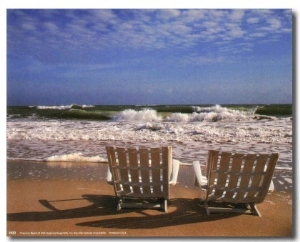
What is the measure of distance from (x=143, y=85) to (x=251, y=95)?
137 centimetres

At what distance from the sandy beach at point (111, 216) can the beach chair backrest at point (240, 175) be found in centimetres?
33

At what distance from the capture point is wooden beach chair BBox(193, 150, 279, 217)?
13.8 feet

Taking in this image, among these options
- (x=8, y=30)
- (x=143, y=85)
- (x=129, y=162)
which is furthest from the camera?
(x=143, y=85)

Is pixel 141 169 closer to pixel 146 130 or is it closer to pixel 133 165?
pixel 133 165

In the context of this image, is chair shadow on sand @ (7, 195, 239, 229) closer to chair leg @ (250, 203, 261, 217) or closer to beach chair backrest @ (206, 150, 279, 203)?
chair leg @ (250, 203, 261, 217)

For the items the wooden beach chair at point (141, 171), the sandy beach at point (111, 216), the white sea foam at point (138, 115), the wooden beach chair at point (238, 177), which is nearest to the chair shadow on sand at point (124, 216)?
the sandy beach at point (111, 216)

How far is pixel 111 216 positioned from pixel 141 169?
0.66m

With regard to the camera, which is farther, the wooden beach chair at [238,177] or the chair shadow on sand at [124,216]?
the chair shadow on sand at [124,216]

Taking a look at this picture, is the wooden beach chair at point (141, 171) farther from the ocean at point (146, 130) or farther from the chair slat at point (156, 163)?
the ocean at point (146, 130)

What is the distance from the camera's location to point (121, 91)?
5.16m

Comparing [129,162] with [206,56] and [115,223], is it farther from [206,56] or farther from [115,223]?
[206,56]

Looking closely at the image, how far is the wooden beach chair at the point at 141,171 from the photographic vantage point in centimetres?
431

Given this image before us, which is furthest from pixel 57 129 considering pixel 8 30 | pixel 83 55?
pixel 8 30

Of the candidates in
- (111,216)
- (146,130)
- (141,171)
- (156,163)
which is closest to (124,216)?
(111,216)
